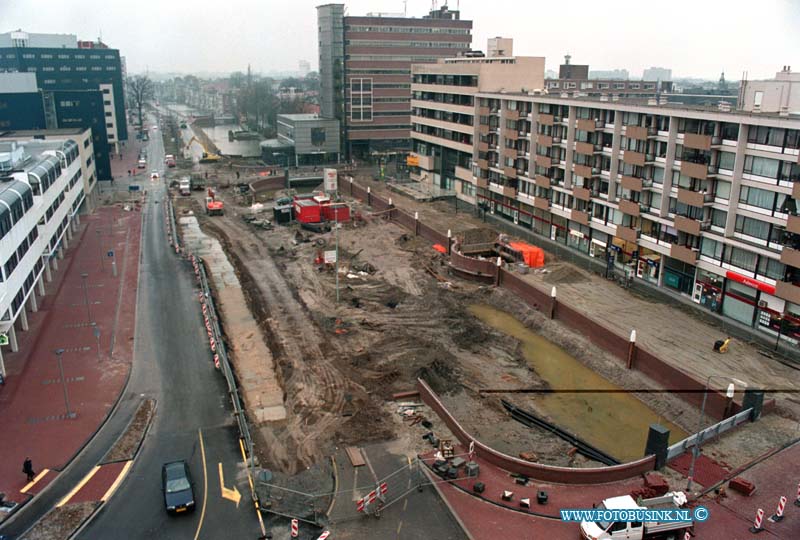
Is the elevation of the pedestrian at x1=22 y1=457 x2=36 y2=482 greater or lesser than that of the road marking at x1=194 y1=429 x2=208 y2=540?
greater

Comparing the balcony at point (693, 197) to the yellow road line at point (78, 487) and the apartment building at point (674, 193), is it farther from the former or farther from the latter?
the yellow road line at point (78, 487)

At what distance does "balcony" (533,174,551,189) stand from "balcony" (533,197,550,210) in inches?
53.5

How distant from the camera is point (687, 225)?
4622cm

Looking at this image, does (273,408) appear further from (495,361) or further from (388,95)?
(388,95)

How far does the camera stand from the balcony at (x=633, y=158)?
5069cm

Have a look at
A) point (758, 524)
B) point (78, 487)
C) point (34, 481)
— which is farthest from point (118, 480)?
point (758, 524)

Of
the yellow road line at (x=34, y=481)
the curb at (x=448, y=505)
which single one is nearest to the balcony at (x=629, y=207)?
the curb at (x=448, y=505)

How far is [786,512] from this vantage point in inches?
958

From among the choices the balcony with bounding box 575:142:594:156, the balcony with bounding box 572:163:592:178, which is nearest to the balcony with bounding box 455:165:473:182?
the balcony with bounding box 572:163:592:178

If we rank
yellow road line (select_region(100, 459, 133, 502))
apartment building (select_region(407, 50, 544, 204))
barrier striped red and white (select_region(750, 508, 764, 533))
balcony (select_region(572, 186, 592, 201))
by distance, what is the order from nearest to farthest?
barrier striped red and white (select_region(750, 508, 764, 533)) < yellow road line (select_region(100, 459, 133, 502)) < balcony (select_region(572, 186, 592, 201)) < apartment building (select_region(407, 50, 544, 204))

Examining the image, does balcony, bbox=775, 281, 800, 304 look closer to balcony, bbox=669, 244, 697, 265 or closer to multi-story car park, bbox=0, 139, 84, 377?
balcony, bbox=669, 244, 697, 265

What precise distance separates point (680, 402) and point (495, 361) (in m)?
11.3

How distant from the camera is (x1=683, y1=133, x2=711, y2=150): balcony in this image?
44.2 meters

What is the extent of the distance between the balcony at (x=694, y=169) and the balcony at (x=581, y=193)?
11.7m
